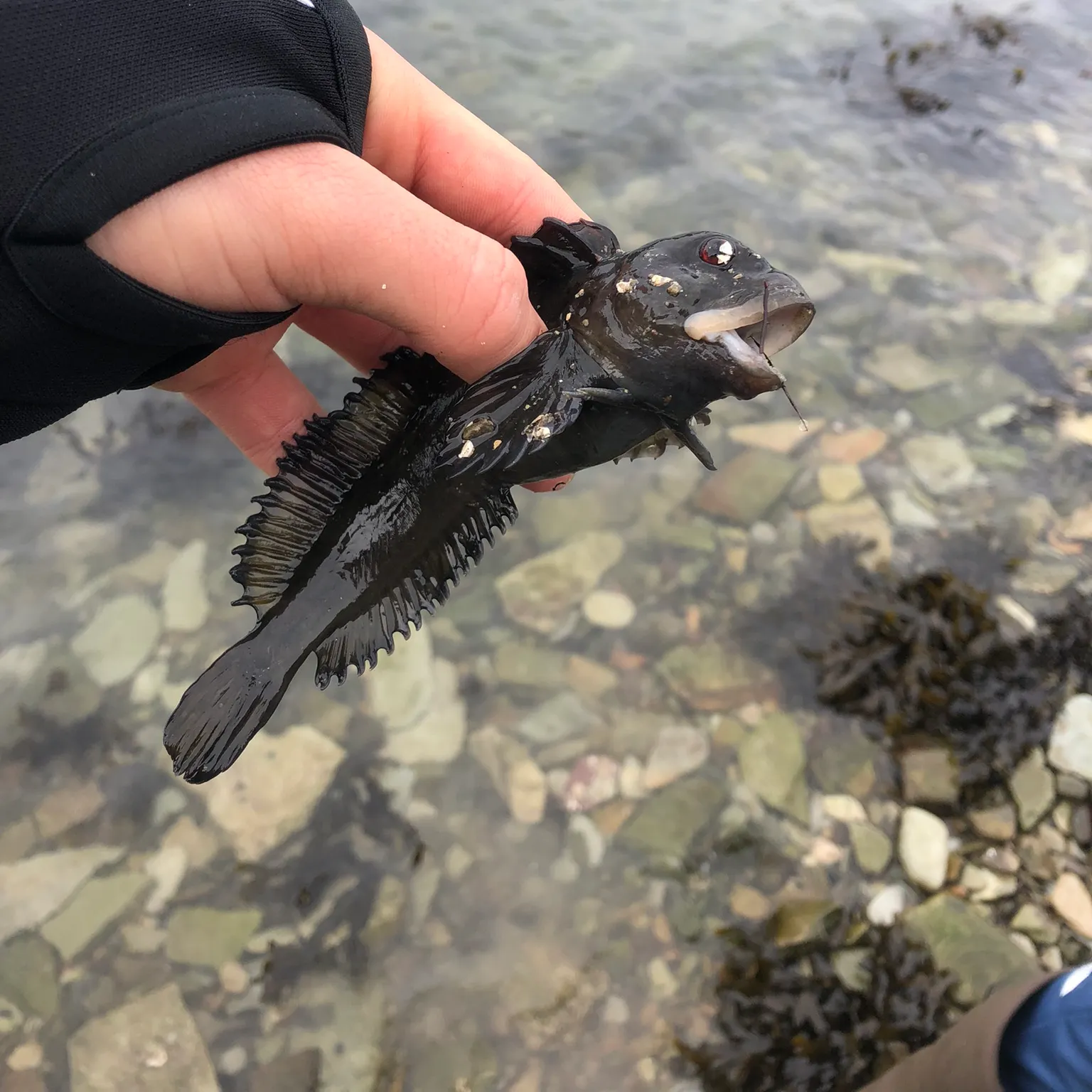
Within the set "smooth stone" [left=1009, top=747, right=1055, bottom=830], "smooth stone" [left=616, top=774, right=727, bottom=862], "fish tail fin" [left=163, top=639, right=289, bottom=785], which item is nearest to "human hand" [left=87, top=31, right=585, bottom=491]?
"fish tail fin" [left=163, top=639, right=289, bottom=785]

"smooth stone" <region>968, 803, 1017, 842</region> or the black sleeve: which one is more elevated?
the black sleeve

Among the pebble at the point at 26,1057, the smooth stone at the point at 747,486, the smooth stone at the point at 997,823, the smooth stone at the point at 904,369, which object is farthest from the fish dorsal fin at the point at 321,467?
the smooth stone at the point at 904,369

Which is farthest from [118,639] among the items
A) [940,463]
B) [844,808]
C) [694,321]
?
[940,463]

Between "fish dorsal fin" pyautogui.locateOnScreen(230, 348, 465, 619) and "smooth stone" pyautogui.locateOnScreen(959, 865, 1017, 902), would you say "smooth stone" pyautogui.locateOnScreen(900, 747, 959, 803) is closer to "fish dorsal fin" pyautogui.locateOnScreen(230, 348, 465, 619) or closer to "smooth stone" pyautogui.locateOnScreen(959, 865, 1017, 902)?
"smooth stone" pyautogui.locateOnScreen(959, 865, 1017, 902)

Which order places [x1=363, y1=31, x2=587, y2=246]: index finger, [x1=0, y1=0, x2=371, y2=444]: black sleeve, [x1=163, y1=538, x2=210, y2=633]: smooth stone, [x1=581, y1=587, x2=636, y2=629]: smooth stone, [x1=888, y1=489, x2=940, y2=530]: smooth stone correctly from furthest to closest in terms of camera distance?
[x1=888, y1=489, x2=940, y2=530]: smooth stone → [x1=581, y1=587, x2=636, y2=629]: smooth stone → [x1=163, y1=538, x2=210, y2=633]: smooth stone → [x1=363, y1=31, x2=587, y2=246]: index finger → [x1=0, y1=0, x2=371, y2=444]: black sleeve

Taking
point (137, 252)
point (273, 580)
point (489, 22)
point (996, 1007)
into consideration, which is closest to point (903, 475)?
point (996, 1007)

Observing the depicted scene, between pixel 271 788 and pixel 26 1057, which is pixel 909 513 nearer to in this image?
pixel 271 788

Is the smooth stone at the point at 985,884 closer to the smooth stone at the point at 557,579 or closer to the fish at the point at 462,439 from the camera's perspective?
the smooth stone at the point at 557,579
